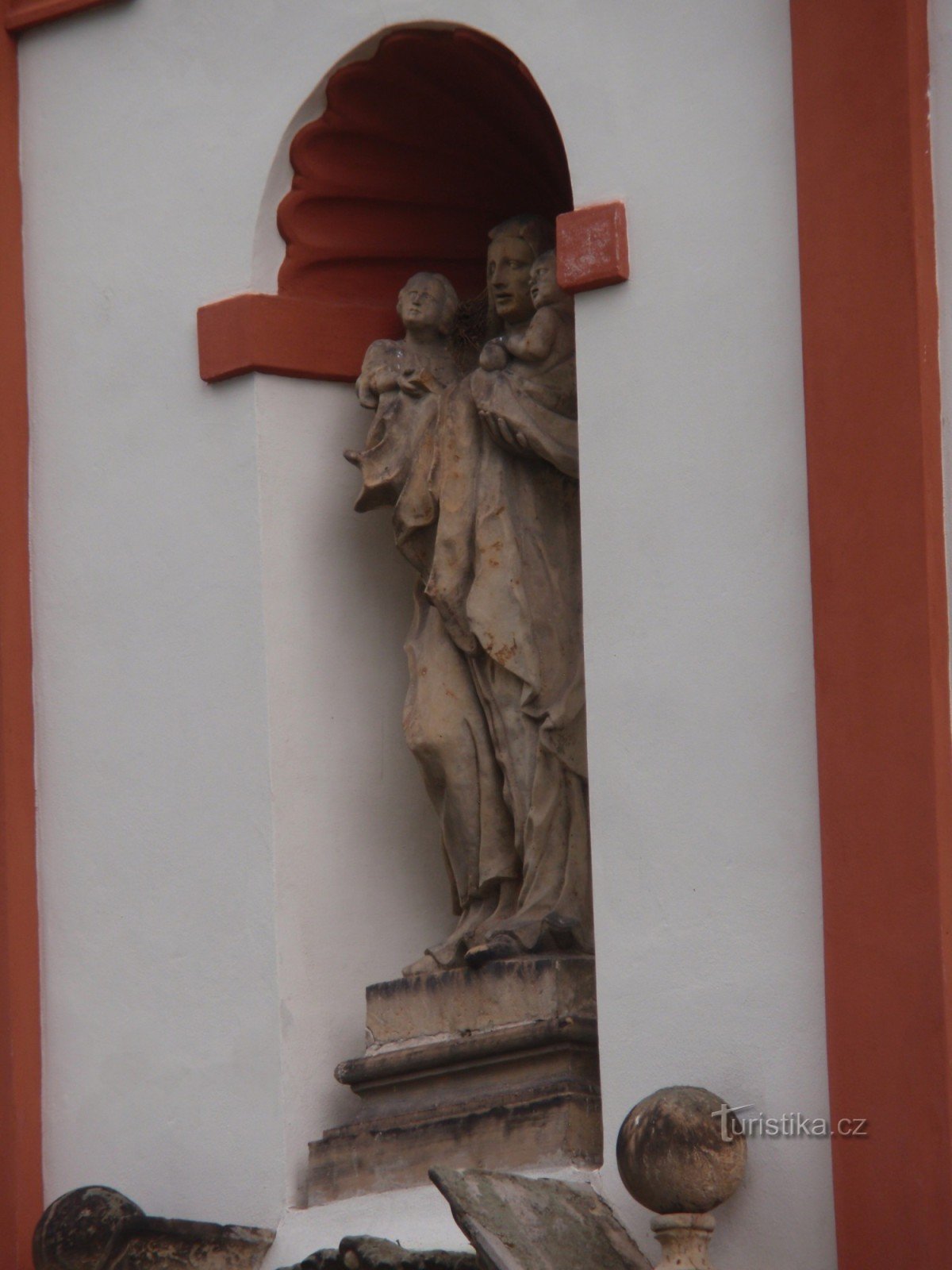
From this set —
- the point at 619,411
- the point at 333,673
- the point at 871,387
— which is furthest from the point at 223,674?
the point at 871,387

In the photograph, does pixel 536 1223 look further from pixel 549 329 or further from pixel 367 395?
pixel 367 395

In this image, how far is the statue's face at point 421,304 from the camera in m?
8.68

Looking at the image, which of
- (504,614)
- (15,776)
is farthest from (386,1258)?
(15,776)

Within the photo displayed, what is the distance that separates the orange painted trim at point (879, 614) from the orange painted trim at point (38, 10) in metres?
2.48

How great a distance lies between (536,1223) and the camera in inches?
285

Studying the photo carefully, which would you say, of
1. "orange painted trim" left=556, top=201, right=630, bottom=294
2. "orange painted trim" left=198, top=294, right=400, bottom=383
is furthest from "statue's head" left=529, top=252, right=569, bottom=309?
"orange painted trim" left=198, top=294, right=400, bottom=383

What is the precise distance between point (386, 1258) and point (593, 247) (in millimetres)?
2420

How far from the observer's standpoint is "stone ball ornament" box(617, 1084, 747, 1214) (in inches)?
280

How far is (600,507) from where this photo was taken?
7.80 meters

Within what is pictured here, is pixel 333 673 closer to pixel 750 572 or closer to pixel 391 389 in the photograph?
pixel 391 389

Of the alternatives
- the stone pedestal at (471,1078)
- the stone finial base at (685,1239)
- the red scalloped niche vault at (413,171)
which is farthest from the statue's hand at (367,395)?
the stone finial base at (685,1239)

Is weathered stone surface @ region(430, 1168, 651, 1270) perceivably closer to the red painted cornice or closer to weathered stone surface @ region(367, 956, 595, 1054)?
weathered stone surface @ region(367, 956, 595, 1054)

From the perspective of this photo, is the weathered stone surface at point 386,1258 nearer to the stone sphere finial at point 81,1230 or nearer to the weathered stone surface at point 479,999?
the weathered stone surface at point 479,999

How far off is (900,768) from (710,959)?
0.67 metres
